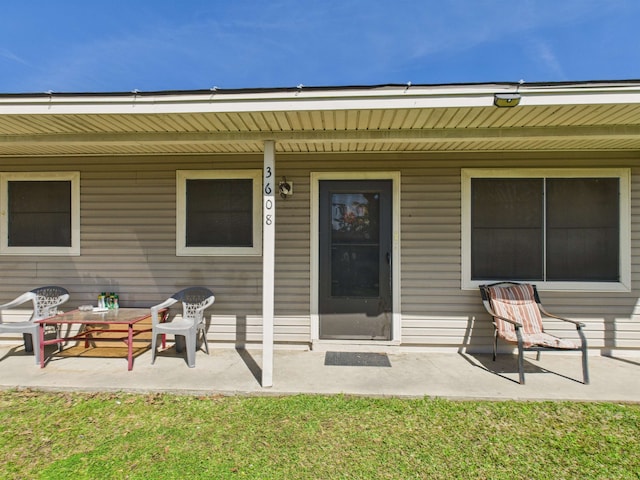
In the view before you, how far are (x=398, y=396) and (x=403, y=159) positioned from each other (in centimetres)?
253

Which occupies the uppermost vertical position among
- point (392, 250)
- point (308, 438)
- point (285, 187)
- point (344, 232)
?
point (285, 187)

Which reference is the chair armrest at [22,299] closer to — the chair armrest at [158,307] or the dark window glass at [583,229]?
the chair armrest at [158,307]

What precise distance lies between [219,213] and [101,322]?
1.67 m

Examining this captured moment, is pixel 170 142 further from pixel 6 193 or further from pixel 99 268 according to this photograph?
pixel 6 193

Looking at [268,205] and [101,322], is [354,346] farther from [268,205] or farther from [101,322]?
[101,322]

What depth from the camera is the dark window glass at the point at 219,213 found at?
426cm

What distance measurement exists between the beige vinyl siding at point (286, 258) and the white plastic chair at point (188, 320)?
14 cm

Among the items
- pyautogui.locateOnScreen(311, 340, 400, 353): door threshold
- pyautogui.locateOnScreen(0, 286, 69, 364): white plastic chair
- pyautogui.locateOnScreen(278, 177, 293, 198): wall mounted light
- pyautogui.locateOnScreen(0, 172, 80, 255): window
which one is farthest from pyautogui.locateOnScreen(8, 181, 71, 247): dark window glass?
pyautogui.locateOnScreen(311, 340, 400, 353): door threshold

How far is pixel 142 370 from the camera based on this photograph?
348cm

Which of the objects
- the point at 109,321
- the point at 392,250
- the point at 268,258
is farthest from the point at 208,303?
the point at 392,250

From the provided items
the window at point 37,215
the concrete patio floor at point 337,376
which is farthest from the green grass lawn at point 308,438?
the window at point 37,215

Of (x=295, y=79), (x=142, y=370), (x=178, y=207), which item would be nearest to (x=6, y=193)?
(x=178, y=207)

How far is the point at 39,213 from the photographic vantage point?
4.42 metres

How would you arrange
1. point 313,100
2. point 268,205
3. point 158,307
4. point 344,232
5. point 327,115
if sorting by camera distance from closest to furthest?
point 313,100 < point 327,115 < point 268,205 < point 158,307 < point 344,232
